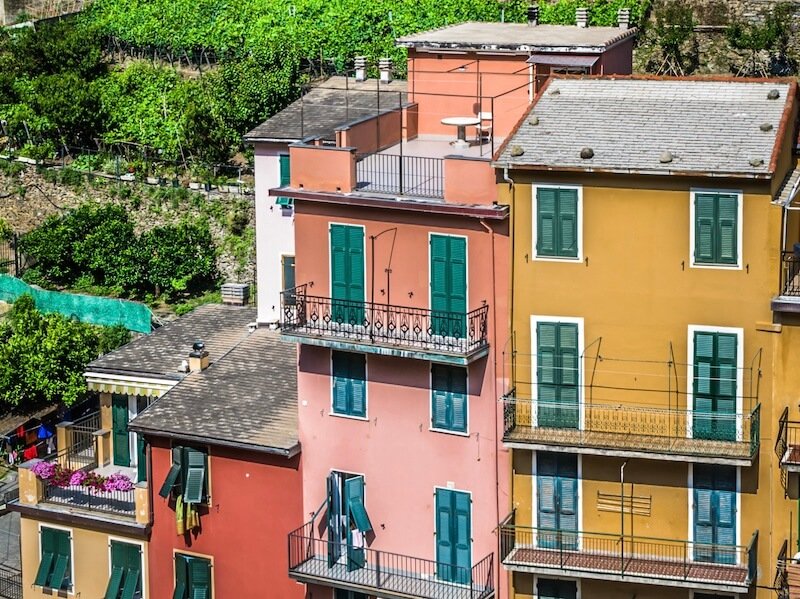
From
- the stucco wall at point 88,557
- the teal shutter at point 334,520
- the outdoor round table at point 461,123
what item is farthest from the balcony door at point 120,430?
the outdoor round table at point 461,123

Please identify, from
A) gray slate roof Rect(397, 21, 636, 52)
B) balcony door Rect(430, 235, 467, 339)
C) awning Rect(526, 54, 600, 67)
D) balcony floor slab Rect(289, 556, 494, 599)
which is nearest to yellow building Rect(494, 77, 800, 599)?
balcony door Rect(430, 235, 467, 339)

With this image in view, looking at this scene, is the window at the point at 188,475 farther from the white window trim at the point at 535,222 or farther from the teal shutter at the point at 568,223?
the teal shutter at the point at 568,223

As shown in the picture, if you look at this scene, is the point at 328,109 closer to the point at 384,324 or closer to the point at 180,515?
the point at 384,324

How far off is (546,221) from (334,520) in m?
8.47

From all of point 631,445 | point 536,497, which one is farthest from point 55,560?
point 631,445

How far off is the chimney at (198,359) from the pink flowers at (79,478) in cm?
313

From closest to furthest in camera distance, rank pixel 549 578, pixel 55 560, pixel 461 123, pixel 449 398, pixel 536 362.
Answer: pixel 536 362, pixel 549 578, pixel 449 398, pixel 461 123, pixel 55 560

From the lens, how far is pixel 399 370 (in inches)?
1775

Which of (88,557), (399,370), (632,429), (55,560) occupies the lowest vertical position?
A: (55,560)

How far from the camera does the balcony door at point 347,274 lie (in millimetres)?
45219

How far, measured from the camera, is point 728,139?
42.0m

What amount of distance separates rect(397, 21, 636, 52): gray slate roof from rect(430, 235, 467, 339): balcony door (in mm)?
8993

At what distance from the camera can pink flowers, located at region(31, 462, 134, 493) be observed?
50.0 m

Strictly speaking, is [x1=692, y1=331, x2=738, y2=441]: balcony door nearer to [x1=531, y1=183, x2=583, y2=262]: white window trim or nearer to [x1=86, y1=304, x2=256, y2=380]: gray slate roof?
[x1=531, y1=183, x2=583, y2=262]: white window trim
